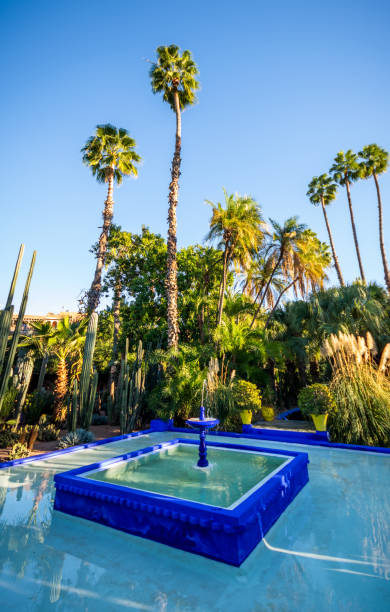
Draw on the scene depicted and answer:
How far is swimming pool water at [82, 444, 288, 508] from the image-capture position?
14.5ft

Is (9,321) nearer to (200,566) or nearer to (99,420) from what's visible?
(200,566)

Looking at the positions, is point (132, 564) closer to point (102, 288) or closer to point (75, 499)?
point (75, 499)

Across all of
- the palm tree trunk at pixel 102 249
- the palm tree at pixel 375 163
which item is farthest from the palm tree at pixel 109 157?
the palm tree at pixel 375 163

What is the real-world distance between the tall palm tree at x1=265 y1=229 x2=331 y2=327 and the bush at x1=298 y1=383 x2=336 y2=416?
266 inches

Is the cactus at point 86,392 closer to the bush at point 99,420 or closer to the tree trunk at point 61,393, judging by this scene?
the tree trunk at point 61,393

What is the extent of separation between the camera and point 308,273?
15992 millimetres

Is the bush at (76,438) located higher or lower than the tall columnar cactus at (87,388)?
lower

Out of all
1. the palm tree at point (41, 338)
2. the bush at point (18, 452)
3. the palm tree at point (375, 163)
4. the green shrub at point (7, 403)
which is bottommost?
the bush at point (18, 452)

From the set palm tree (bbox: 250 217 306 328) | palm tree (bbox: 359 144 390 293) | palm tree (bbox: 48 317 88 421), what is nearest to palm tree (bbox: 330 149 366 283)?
palm tree (bbox: 359 144 390 293)

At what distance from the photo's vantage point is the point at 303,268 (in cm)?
1579

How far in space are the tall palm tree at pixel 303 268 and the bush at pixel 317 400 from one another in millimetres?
6745

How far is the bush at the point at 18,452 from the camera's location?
697cm

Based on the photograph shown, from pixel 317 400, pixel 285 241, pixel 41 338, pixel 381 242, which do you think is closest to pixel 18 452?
pixel 41 338

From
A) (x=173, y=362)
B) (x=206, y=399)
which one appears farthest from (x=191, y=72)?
(x=206, y=399)
